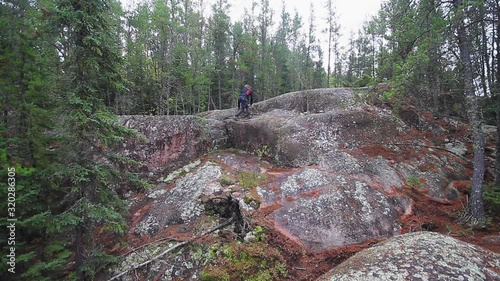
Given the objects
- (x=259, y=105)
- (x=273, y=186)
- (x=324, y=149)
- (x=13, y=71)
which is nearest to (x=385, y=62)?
(x=324, y=149)

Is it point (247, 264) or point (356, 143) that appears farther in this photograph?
point (356, 143)

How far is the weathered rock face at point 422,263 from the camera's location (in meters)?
4.41

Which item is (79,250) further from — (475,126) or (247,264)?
(475,126)

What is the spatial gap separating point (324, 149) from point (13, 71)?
11.2 metres

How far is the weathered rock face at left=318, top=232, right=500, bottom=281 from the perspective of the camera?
4.41 m

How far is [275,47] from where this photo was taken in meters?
32.3

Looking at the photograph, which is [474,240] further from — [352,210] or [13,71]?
[13,71]

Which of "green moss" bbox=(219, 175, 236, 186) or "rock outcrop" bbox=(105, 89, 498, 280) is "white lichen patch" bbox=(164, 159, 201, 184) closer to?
"rock outcrop" bbox=(105, 89, 498, 280)

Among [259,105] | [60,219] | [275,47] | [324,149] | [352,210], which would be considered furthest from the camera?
[275,47]

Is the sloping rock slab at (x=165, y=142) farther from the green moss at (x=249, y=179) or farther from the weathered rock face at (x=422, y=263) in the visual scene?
the weathered rock face at (x=422, y=263)

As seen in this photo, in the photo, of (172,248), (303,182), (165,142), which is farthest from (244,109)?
(172,248)

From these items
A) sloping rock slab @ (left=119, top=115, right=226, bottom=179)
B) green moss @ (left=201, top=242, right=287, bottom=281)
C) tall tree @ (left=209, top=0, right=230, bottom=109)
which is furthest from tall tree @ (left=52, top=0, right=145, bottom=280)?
tall tree @ (left=209, top=0, right=230, bottom=109)

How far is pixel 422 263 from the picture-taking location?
461 centimetres

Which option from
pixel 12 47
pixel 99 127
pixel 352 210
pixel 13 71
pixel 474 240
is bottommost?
pixel 474 240
